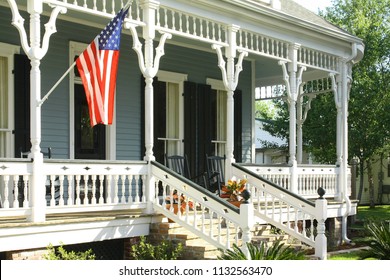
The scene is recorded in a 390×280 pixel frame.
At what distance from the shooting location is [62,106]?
1245 centimetres

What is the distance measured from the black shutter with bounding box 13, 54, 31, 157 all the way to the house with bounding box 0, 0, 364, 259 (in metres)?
0.02

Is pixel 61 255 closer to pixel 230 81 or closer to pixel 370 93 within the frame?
pixel 230 81

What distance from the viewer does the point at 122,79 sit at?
44.8 ft

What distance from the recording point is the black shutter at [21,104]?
37.8 ft

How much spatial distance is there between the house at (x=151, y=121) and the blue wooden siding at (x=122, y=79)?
0.9 inches

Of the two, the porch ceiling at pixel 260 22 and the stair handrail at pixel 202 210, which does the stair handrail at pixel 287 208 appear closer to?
the stair handrail at pixel 202 210

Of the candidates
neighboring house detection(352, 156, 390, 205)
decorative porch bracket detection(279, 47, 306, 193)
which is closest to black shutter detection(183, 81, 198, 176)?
decorative porch bracket detection(279, 47, 306, 193)

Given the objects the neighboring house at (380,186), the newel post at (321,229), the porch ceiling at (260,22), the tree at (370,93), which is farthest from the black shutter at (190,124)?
the neighboring house at (380,186)

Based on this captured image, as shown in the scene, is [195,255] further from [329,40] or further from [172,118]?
[329,40]

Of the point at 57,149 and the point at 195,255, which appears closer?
the point at 195,255

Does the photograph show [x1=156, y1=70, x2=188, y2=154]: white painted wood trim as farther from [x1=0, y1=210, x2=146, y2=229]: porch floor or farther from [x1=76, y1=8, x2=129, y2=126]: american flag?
[x1=76, y1=8, x2=129, y2=126]: american flag

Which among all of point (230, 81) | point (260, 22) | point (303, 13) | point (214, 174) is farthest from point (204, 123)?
point (303, 13)

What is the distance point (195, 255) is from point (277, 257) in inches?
58.9

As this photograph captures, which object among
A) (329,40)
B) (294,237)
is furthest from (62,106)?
(329,40)
